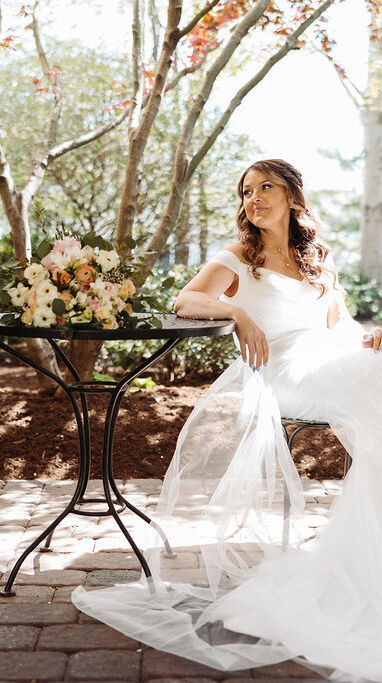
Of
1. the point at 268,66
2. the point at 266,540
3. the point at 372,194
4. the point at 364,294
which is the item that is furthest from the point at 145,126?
the point at 372,194

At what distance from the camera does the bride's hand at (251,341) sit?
258 cm

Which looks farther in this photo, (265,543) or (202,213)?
(202,213)

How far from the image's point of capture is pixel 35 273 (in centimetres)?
253

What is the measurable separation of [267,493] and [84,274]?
0.96m

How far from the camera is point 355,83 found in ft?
40.5

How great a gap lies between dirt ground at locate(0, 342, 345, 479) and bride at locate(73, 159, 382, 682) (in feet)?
4.02

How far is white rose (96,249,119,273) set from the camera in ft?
8.41

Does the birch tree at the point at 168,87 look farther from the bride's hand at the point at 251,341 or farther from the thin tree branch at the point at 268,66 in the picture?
the bride's hand at the point at 251,341

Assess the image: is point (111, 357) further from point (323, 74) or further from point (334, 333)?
point (323, 74)

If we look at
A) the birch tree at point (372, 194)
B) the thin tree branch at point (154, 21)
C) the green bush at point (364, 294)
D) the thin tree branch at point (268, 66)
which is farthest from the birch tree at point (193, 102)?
the birch tree at point (372, 194)

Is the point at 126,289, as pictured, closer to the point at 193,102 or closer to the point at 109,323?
the point at 109,323

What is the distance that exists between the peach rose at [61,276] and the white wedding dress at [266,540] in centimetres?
64

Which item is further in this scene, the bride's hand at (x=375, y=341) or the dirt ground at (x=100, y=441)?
the dirt ground at (x=100, y=441)

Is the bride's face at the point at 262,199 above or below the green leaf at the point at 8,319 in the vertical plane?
above
